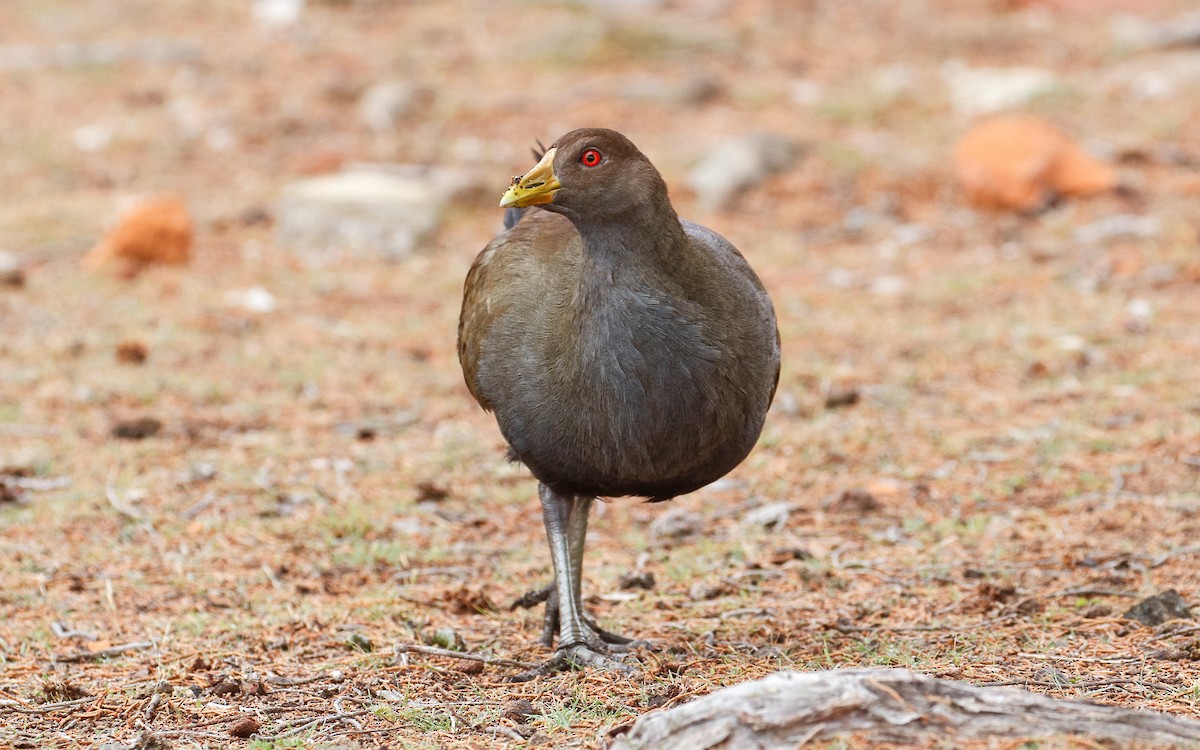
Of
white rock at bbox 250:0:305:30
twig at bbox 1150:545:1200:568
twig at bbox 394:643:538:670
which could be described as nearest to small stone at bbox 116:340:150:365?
twig at bbox 394:643:538:670

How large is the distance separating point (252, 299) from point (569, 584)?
558cm

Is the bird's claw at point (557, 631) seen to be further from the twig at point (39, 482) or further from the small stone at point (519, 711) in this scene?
the twig at point (39, 482)

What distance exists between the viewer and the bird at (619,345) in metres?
4.22

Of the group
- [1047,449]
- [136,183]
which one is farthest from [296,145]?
[1047,449]

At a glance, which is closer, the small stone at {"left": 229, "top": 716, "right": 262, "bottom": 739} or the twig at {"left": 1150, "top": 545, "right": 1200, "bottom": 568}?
the small stone at {"left": 229, "top": 716, "right": 262, "bottom": 739}

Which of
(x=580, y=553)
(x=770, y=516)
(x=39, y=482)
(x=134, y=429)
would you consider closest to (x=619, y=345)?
(x=580, y=553)

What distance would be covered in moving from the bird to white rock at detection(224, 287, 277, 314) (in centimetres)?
536

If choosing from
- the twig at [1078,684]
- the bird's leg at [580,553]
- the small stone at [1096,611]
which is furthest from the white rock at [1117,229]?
the twig at [1078,684]

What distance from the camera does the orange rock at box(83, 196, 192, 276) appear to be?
406 inches

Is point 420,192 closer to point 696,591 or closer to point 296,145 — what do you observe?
point 296,145

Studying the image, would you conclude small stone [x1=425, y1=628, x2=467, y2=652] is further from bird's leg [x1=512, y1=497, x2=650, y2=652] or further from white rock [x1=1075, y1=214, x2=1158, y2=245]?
white rock [x1=1075, y1=214, x2=1158, y2=245]

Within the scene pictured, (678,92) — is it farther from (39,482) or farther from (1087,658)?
(1087,658)

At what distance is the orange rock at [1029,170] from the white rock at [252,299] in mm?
5285

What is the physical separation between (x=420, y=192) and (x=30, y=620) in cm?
672
